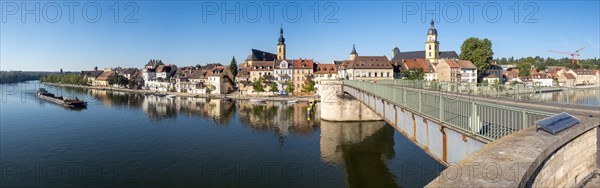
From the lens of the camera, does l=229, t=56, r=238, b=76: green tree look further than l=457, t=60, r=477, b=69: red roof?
Yes

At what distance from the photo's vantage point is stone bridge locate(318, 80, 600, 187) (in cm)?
539

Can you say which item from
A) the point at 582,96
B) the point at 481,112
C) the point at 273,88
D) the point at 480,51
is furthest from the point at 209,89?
the point at 481,112

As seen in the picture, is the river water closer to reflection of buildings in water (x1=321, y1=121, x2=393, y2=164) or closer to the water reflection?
reflection of buildings in water (x1=321, y1=121, x2=393, y2=164)

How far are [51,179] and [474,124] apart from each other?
28.5 meters

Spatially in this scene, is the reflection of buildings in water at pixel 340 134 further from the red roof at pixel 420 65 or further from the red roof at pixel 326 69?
the red roof at pixel 420 65

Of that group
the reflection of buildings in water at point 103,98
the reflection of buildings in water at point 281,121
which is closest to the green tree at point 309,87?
the reflection of buildings in water at point 281,121

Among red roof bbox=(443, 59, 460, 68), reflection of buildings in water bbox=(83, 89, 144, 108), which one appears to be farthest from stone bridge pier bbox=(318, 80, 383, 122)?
reflection of buildings in water bbox=(83, 89, 144, 108)

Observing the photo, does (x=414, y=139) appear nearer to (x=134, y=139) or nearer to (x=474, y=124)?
(x=474, y=124)

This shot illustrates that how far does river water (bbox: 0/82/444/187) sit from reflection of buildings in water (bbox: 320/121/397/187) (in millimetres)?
87

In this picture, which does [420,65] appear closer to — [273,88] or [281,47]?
Answer: [273,88]

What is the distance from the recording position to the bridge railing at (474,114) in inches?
362

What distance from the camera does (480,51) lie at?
Result: 91.2m

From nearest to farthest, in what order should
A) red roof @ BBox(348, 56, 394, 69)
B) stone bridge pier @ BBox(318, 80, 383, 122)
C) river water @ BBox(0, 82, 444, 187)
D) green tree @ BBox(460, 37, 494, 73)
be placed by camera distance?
1. river water @ BBox(0, 82, 444, 187)
2. stone bridge pier @ BBox(318, 80, 383, 122)
3. red roof @ BBox(348, 56, 394, 69)
4. green tree @ BBox(460, 37, 494, 73)

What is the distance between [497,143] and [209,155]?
27.9m
